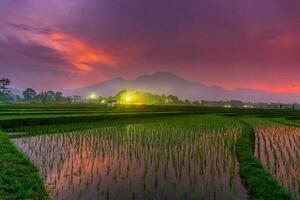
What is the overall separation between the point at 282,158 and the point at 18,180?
14113 mm

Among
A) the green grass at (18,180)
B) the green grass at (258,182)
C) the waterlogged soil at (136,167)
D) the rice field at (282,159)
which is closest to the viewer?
the green grass at (18,180)

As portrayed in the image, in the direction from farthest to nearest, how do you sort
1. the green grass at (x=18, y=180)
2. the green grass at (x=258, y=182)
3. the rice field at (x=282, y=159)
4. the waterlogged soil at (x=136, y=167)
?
the rice field at (x=282, y=159)
the waterlogged soil at (x=136, y=167)
the green grass at (x=258, y=182)
the green grass at (x=18, y=180)

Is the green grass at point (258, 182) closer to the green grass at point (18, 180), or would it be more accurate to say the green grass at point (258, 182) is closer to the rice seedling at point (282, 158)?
the rice seedling at point (282, 158)

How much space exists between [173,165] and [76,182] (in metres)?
5.06

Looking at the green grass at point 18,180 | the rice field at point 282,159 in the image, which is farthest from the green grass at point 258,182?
the green grass at point 18,180

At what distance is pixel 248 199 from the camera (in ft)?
33.0

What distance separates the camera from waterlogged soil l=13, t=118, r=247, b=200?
421 inches

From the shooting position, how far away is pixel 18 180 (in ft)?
32.0

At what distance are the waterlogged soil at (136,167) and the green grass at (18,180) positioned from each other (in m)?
0.91

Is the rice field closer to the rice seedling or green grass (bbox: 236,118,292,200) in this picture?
the rice seedling

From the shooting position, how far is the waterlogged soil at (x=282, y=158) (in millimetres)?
12109

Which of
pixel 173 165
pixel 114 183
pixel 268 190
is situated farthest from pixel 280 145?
pixel 114 183

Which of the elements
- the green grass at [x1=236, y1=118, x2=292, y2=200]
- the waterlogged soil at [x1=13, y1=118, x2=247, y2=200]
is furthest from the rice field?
the waterlogged soil at [x1=13, y1=118, x2=247, y2=200]

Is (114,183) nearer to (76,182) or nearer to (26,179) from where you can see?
(76,182)
